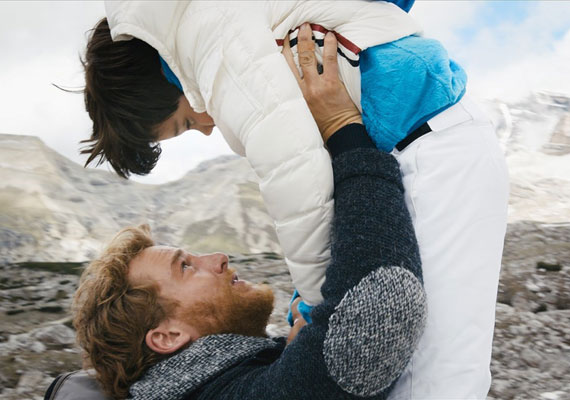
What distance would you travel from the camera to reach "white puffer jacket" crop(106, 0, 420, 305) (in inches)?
46.9

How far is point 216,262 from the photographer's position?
176cm

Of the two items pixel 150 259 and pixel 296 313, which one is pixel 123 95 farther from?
pixel 296 313

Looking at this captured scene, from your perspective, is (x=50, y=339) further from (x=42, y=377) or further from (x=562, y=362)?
(x=562, y=362)

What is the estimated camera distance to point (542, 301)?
11.0 ft

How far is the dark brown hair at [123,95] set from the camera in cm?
136

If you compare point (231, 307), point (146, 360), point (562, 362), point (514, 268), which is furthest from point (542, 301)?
point (146, 360)

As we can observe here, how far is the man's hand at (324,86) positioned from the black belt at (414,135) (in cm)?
11

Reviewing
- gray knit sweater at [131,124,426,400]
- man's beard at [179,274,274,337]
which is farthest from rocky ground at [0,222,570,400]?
gray knit sweater at [131,124,426,400]

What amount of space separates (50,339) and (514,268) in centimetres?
279

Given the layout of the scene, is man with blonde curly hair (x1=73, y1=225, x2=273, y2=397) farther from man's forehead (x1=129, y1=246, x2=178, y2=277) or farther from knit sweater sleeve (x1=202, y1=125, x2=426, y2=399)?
knit sweater sleeve (x1=202, y1=125, x2=426, y2=399)

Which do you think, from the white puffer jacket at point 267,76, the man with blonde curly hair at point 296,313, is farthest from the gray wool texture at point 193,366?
the white puffer jacket at point 267,76

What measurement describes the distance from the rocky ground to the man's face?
3.10 feet

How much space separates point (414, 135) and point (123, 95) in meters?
0.70

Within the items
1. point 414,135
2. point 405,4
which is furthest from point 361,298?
point 405,4
